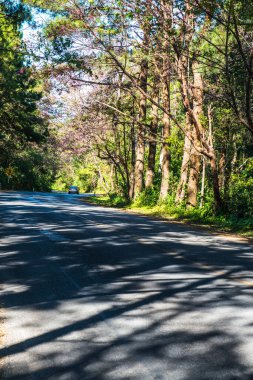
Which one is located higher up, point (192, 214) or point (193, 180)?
point (193, 180)

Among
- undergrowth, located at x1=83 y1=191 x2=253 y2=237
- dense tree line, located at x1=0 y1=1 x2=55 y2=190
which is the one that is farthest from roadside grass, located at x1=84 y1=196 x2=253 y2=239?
dense tree line, located at x1=0 y1=1 x2=55 y2=190

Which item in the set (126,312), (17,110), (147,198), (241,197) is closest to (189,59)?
(241,197)

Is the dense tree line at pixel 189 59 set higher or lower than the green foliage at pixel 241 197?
higher

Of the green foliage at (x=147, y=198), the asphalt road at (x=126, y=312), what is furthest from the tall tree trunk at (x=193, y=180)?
the asphalt road at (x=126, y=312)

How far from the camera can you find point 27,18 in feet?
63.5

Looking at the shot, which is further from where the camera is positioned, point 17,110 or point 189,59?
point 17,110

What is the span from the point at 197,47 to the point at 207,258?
1011 cm

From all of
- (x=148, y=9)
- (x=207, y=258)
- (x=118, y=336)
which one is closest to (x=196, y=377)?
(x=118, y=336)

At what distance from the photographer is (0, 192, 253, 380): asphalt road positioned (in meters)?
4.10

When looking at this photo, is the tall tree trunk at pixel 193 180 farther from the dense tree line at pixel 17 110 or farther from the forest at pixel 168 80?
the dense tree line at pixel 17 110

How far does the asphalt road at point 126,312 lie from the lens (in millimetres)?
4102

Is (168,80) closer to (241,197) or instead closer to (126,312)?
(241,197)

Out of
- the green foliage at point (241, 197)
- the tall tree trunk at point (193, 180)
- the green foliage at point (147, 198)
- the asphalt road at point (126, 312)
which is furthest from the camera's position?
the green foliage at point (147, 198)

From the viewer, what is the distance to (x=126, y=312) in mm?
5715
